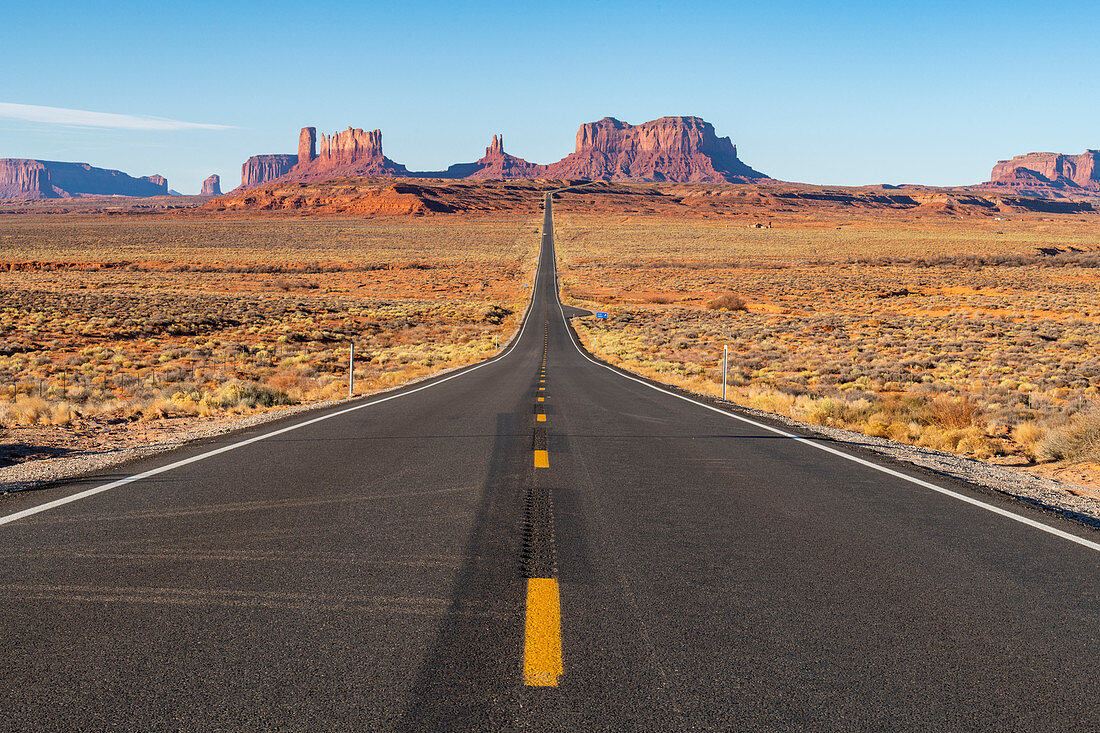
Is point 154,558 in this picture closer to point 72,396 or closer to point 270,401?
point 270,401

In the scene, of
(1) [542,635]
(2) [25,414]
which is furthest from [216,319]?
(1) [542,635]

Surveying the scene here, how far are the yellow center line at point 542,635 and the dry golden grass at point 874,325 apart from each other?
831 cm

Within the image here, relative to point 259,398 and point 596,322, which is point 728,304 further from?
point 259,398

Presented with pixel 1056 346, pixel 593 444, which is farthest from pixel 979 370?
pixel 593 444

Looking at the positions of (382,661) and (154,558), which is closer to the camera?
(382,661)

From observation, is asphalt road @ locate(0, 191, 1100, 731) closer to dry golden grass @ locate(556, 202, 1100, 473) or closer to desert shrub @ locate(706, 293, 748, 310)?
dry golden grass @ locate(556, 202, 1100, 473)

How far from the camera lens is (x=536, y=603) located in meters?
4.02

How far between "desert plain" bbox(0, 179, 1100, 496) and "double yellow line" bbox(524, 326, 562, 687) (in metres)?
6.82

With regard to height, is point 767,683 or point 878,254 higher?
point 878,254

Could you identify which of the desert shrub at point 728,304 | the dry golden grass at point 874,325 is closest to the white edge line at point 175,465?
the dry golden grass at point 874,325

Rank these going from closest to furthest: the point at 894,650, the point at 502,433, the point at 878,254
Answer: the point at 894,650 → the point at 502,433 → the point at 878,254

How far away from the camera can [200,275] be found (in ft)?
265

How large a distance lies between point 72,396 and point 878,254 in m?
98.0

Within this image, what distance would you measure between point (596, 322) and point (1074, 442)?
45613 mm
